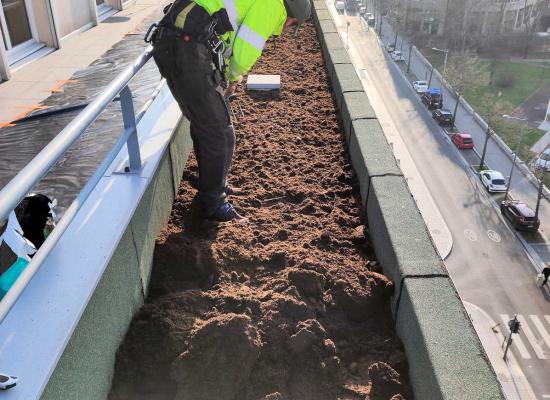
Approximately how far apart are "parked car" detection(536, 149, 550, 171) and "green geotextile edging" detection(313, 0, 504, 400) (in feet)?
104

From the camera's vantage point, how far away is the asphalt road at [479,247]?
918 inches

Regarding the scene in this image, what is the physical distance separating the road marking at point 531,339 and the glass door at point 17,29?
22.1 m

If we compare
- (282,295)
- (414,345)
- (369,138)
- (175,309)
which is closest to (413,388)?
(414,345)

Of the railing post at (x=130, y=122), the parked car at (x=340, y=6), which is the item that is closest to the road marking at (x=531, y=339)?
the railing post at (x=130, y=122)

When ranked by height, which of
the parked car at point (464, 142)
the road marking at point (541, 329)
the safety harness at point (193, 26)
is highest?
the safety harness at point (193, 26)

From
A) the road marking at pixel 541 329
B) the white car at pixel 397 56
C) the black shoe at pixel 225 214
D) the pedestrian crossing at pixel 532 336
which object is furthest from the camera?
the white car at pixel 397 56

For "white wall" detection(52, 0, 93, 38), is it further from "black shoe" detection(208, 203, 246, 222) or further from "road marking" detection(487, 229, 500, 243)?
"road marking" detection(487, 229, 500, 243)

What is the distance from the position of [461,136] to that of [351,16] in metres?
31.8

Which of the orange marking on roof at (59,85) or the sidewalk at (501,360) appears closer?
the orange marking on roof at (59,85)

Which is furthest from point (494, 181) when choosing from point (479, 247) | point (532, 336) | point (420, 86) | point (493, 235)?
point (420, 86)

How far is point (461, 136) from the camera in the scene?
123ft

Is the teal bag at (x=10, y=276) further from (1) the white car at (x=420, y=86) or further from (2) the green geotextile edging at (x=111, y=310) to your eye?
(1) the white car at (x=420, y=86)

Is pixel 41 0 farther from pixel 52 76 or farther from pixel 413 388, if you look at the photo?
pixel 413 388

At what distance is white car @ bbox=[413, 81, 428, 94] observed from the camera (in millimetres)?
45438
